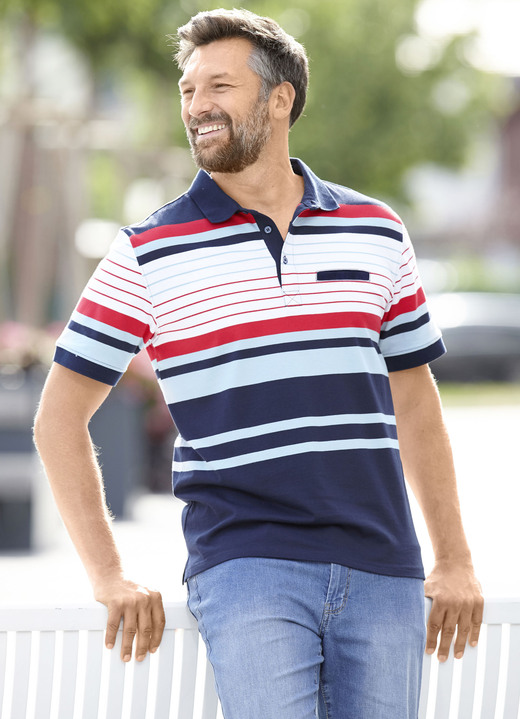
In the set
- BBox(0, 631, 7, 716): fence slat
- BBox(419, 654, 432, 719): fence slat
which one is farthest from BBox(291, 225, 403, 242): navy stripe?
BBox(0, 631, 7, 716): fence slat

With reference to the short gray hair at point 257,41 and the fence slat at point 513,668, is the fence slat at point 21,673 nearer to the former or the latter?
the fence slat at point 513,668

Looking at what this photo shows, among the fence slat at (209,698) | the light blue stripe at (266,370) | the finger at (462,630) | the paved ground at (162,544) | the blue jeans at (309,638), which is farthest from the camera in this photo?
the paved ground at (162,544)

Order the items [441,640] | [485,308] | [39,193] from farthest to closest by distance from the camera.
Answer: [485,308] → [39,193] → [441,640]

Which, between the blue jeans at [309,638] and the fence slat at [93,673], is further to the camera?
the fence slat at [93,673]

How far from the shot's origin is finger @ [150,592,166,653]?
7.10ft

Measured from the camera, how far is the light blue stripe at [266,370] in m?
2.13

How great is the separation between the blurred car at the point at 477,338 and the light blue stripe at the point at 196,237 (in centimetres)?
1503

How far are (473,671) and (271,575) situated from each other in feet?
1.93

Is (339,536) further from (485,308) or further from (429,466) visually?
(485,308)

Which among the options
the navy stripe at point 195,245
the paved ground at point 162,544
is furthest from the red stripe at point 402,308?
the paved ground at point 162,544

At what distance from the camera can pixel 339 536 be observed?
6.97 ft

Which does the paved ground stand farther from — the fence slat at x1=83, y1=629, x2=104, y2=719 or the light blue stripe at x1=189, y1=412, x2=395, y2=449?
the light blue stripe at x1=189, y1=412, x2=395, y2=449

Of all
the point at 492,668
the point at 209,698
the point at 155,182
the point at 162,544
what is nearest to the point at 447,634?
the point at 492,668

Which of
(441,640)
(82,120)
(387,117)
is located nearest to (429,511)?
(441,640)
